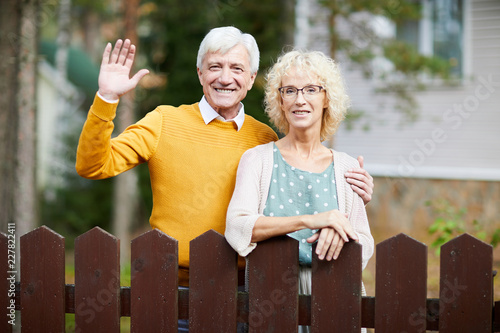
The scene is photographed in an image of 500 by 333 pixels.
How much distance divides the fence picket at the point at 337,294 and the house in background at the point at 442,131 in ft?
19.6

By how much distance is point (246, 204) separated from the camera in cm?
204

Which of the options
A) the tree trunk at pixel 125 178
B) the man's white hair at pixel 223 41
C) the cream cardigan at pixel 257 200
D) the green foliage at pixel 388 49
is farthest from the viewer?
the tree trunk at pixel 125 178

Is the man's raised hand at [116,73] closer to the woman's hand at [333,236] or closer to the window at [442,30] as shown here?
the woman's hand at [333,236]

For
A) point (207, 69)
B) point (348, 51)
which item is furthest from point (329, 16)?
point (207, 69)

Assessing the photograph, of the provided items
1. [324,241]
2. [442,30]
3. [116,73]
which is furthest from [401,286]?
[442,30]

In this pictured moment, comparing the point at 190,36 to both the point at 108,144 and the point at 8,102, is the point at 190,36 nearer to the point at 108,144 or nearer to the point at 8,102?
the point at 8,102

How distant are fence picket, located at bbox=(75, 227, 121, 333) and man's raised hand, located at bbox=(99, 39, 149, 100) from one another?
581 mm

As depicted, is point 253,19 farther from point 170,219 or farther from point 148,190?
point 170,219

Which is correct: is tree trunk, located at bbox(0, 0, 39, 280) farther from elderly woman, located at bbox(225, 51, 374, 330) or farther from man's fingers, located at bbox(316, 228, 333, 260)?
man's fingers, located at bbox(316, 228, 333, 260)

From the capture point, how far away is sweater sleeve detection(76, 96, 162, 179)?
6.83ft

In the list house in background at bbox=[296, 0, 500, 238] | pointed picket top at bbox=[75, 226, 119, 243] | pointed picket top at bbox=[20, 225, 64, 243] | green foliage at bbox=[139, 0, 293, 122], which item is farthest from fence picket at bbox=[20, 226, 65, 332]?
house in background at bbox=[296, 0, 500, 238]

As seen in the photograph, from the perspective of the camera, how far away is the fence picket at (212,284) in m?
2.16

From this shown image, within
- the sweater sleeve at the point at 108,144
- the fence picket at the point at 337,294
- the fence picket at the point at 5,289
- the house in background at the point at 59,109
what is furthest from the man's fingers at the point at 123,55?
the house in background at the point at 59,109

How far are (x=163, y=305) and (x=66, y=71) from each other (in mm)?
13345
